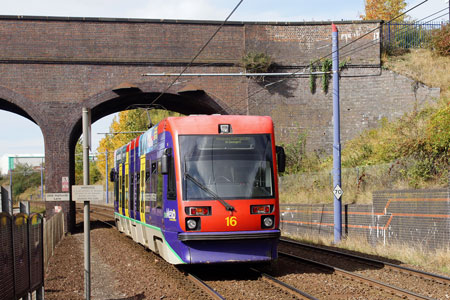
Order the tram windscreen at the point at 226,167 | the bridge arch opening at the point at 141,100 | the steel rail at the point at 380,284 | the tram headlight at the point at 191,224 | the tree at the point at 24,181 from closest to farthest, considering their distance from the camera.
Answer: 1. the steel rail at the point at 380,284
2. the tram headlight at the point at 191,224
3. the tram windscreen at the point at 226,167
4. the bridge arch opening at the point at 141,100
5. the tree at the point at 24,181

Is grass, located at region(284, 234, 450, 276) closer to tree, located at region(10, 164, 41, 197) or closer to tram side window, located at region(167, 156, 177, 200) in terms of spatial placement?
tram side window, located at region(167, 156, 177, 200)

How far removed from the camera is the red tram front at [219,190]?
1220cm

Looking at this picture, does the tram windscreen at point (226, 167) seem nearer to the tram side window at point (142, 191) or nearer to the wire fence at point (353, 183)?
the tram side window at point (142, 191)

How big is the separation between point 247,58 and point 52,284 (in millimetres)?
18969

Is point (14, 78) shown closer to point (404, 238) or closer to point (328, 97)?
point (328, 97)

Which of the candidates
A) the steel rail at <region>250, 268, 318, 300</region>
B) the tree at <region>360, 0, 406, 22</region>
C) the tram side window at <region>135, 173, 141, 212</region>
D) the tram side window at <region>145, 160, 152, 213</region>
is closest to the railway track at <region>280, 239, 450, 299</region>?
the steel rail at <region>250, 268, 318, 300</region>

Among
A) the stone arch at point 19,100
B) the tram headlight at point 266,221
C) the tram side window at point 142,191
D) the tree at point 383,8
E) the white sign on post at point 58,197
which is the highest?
the tree at point 383,8

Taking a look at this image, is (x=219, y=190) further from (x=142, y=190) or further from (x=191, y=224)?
(x=142, y=190)

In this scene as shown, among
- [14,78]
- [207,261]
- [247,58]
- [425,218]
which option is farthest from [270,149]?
[14,78]

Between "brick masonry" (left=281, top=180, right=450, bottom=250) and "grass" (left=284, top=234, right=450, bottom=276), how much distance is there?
0.80 feet

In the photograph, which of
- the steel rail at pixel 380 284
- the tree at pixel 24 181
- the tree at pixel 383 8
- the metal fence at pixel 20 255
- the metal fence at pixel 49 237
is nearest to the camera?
the metal fence at pixel 20 255

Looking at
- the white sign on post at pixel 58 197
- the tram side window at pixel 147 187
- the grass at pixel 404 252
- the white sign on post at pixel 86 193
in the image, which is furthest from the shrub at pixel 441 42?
the white sign on post at pixel 86 193

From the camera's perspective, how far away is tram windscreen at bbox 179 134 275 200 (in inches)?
485

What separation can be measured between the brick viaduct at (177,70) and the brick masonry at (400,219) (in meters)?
9.40
